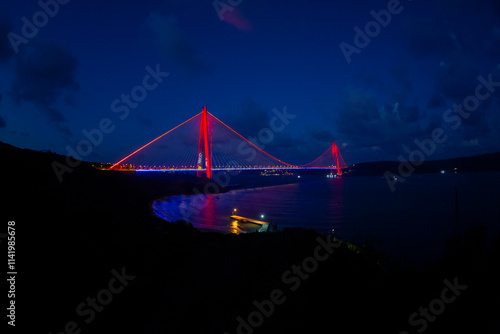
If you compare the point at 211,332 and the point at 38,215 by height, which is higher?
the point at 38,215

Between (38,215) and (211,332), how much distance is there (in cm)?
452

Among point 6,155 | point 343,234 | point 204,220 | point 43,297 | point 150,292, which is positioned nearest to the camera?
point 43,297

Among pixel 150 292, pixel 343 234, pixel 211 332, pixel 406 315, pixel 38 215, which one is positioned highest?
pixel 343 234

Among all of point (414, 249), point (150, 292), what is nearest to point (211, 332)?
point (150, 292)

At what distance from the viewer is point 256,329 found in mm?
4141

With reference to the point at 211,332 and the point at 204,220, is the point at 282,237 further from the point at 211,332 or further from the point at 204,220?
the point at 204,220

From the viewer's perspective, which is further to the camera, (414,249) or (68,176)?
(414,249)

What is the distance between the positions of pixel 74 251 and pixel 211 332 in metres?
3.15

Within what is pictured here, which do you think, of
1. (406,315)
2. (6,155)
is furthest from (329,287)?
(6,155)

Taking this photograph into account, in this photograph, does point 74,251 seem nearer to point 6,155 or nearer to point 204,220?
point 6,155

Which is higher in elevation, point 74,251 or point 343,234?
point 343,234

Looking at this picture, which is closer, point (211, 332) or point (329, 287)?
point (211, 332)

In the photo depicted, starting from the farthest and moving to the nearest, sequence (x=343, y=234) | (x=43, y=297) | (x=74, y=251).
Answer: (x=343, y=234), (x=74, y=251), (x=43, y=297)

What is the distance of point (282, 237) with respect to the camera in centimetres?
798
